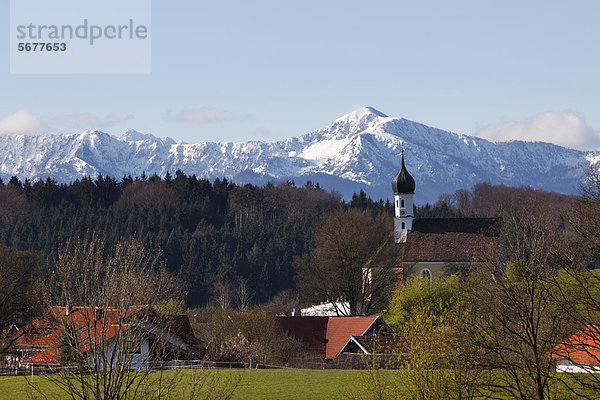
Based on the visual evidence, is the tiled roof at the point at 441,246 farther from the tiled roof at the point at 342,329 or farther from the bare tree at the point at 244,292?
the bare tree at the point at 244,292

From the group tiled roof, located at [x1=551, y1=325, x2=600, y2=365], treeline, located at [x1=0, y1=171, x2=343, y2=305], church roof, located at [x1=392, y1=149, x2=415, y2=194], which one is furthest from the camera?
A: treeline, located at [x1=0, y1=171, x2=343, y2=305]

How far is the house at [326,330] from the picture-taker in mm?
60031

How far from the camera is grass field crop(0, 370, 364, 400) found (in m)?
35.3

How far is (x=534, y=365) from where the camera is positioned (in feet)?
70.4

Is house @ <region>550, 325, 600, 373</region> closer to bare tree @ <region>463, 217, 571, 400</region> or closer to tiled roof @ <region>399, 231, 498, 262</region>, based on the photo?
bare tree @ <region>463, 217, 571, 400</region>

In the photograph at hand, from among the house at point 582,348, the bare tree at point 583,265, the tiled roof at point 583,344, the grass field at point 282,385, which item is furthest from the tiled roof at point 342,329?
the bare tree at point 583,265

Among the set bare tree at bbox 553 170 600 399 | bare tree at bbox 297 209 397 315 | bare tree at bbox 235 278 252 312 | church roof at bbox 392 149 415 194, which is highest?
church roof at bbox 392 149 415 194

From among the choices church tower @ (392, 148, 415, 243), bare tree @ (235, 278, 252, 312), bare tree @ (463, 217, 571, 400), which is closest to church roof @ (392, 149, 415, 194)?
church tower @ (392, 148, 415, 243)

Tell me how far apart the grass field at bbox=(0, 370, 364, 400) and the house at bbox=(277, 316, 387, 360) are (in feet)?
52.2

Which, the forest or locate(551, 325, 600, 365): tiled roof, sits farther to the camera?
the forest

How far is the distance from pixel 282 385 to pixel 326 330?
2510 centimetres

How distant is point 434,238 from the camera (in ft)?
293

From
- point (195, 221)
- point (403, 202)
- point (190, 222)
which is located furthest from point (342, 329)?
point (195, 221)

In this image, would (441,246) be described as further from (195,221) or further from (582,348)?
(582,348)
